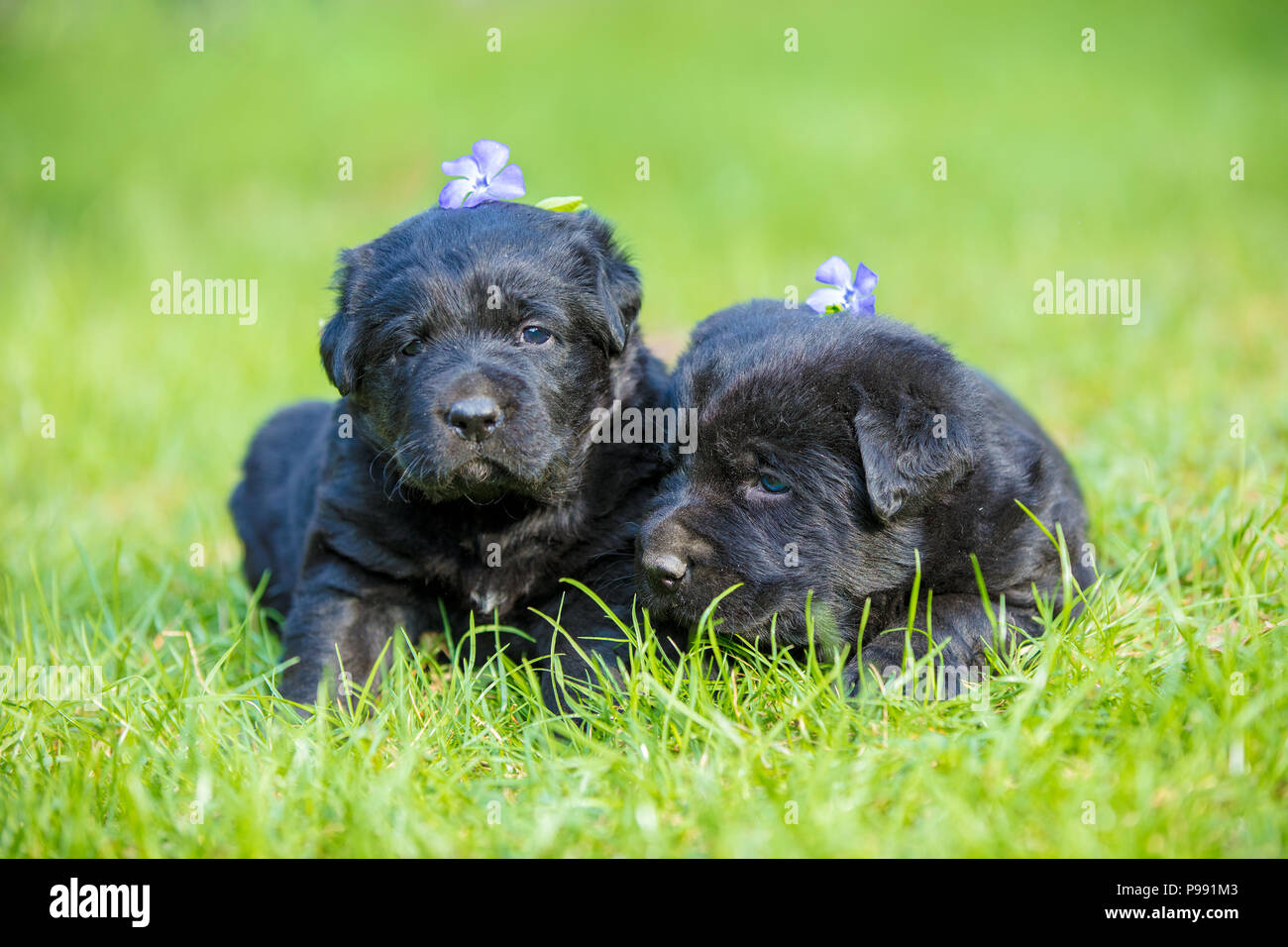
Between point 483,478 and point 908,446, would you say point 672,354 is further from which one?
point 908,446

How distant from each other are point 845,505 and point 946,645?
456 mm

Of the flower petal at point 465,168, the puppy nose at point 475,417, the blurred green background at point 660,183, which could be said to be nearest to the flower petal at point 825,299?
the puppy nose at point 475,417

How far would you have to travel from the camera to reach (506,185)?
354cm

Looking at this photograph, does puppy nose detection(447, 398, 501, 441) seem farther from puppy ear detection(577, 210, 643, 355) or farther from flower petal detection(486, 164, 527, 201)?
flower petal detection(486, 164, 527, 201)

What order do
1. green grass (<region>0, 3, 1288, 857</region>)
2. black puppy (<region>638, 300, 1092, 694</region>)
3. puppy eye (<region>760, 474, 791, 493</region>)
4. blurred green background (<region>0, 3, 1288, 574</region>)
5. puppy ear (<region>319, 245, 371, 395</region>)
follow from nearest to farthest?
green grass (<region>0, 3, 1288, 857</region>), black puppy (<region>638, 300, 1092, 694</region>), puppy eye (<region>760, 474, 791, 493</region>), puppy ear (<region>319, 245, 371, 395</region>), blurred green background (<region>0, 3, 1288, 574</region>)

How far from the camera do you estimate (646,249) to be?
8500 mm

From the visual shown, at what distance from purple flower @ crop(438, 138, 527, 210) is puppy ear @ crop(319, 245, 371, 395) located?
332mm

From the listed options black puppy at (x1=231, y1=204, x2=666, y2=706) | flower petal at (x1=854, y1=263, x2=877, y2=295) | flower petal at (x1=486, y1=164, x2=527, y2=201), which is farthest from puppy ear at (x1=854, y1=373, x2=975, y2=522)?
flower petal at (x1=486, y1=164, x2=527, y2=201)

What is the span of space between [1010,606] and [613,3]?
13.3m

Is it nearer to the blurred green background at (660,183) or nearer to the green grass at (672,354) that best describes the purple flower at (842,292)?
the green grass at (672,354)

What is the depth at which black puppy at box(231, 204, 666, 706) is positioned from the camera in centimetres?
312

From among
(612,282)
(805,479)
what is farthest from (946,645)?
(612,282)
